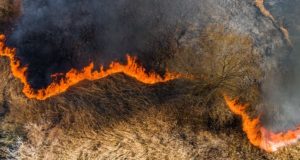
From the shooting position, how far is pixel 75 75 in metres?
8.67

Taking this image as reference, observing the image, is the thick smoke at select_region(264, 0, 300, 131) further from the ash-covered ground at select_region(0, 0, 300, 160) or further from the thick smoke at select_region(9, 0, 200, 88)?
the thick smoke at select_region(9, 0, 200, 88)

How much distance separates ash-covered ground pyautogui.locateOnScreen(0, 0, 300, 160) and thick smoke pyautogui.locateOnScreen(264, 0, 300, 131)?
0.52ft

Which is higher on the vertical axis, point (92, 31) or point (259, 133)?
point (92, 31)

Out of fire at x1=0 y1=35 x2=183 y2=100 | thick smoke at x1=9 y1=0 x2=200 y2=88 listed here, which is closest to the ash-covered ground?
thick smoke at x1=9 y1=0 x2=200 y2=88

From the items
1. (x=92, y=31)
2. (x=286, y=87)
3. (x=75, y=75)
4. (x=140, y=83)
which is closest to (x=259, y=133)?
(x=286, y=87)

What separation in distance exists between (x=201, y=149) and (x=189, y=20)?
332 centimetres

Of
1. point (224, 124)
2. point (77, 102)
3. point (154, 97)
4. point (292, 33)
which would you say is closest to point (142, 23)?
point (154, 97)

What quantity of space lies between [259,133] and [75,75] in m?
4.83

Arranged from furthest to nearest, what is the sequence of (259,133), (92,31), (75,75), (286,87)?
(286,87) < (92,31) < (259,133) < (75,75)

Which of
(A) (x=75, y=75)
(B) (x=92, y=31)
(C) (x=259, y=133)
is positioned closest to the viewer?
(A) (x=75, y=75)

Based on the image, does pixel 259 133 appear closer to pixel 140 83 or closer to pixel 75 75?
pixel 140 83

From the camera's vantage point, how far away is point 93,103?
856 cm

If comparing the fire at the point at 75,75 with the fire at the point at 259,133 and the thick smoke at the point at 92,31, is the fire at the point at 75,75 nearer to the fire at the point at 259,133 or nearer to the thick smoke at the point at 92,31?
the thick smoke at the point at 92,31

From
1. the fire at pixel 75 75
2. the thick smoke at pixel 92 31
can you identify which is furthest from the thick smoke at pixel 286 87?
the thick smoke at pixel 92 31
